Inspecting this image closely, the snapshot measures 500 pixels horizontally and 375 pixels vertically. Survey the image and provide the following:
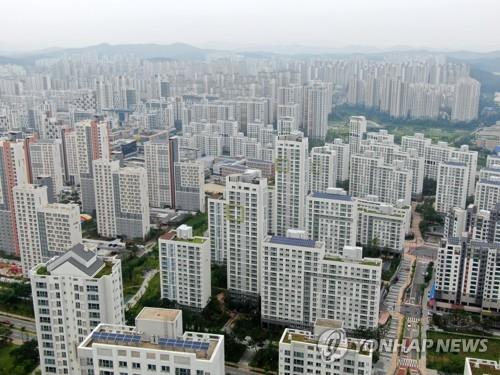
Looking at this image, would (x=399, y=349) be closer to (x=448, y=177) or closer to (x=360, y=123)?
(x=448, y=177)

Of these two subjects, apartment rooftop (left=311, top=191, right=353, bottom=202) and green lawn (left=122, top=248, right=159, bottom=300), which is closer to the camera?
apartment rooftop (left=311, top=191, right=353, bottom=202)

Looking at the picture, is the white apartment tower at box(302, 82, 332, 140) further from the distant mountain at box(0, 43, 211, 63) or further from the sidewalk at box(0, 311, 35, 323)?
the distant mountain at box(0, 43, 211, 63)

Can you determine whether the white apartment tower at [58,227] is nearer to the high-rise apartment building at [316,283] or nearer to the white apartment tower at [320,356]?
the high-rise apartment building at [316,283]

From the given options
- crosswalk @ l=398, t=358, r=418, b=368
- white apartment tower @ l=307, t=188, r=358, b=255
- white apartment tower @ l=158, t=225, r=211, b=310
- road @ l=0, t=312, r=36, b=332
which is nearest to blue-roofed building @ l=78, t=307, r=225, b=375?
white apartment tower @ l=158, t=225, r=211, b=310

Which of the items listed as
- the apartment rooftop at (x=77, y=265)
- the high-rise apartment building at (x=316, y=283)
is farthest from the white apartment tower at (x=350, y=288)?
the apartment rooftop at (x=77, y=265)

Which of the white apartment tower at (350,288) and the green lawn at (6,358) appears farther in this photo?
the white apartment tower at (350,288)

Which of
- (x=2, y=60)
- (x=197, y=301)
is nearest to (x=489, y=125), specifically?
(x=197, y=301)
